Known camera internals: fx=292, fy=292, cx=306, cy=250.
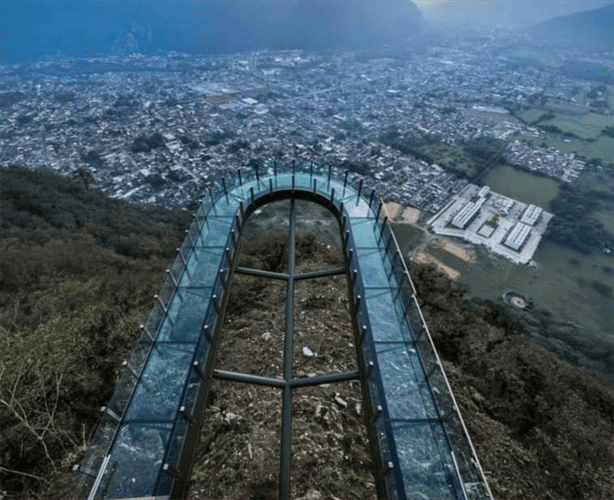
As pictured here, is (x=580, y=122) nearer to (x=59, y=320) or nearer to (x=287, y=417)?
(x=287, y=417)

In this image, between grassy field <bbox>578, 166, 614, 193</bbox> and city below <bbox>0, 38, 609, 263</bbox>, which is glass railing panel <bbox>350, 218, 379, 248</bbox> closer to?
city below <bbox>0, 38, 609, 263</bbox>

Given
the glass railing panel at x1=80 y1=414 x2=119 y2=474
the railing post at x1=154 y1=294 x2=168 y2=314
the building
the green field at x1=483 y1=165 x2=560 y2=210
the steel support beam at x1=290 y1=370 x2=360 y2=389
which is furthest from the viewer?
the green field at x1=483 y1=165 x2=560 y2=210

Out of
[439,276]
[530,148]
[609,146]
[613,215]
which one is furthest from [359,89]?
[439,276]

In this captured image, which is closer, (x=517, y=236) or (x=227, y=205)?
(x=227, y=205)

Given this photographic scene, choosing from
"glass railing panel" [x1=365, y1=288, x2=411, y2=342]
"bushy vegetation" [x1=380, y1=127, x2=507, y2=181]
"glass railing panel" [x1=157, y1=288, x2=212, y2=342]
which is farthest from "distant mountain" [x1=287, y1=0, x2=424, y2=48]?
"glass railing panel" [x1=157, y1=288, x2=212, y2=342]

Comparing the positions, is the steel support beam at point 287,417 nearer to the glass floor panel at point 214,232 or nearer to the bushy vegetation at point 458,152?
the glass floor panel at point 214,232

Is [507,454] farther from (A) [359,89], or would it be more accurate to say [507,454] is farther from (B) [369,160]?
(A) [359,89]

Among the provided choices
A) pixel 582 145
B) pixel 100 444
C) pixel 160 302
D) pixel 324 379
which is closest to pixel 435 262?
pixel 324 379
